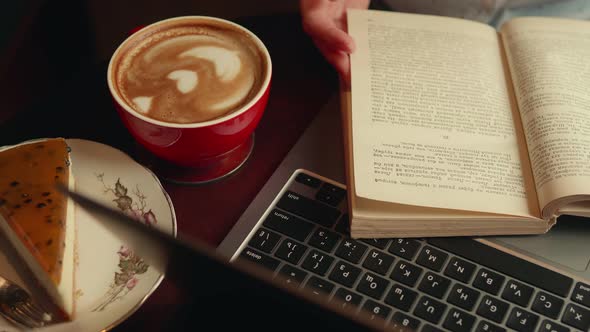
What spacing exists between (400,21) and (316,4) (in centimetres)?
10

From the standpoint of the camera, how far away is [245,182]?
60 cm

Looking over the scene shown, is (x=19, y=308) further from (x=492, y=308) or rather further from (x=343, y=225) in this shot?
(x=492, y=308)

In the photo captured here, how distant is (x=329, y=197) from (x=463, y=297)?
0.15m

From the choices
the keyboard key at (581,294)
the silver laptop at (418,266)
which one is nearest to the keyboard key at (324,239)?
the silver laptop at (418,266)

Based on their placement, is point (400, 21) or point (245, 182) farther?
point (400, 21)

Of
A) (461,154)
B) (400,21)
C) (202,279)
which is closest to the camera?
(202,279)

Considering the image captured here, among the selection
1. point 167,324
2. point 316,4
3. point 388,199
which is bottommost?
point 167,324

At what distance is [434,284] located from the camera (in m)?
0.51

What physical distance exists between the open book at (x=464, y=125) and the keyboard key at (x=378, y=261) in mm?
21

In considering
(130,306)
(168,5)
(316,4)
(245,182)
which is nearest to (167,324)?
(130,306)

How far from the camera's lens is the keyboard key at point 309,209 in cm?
56

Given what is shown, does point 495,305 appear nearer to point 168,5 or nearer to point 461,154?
point 461,154

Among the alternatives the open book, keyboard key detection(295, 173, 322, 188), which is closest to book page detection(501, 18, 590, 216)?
the open book

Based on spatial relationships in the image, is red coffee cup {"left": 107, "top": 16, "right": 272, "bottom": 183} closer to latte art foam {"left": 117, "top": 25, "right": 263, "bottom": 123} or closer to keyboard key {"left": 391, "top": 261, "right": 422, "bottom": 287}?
latte art foam {"left": 117, "top": 25, "right": 263, "bottom": 123}
